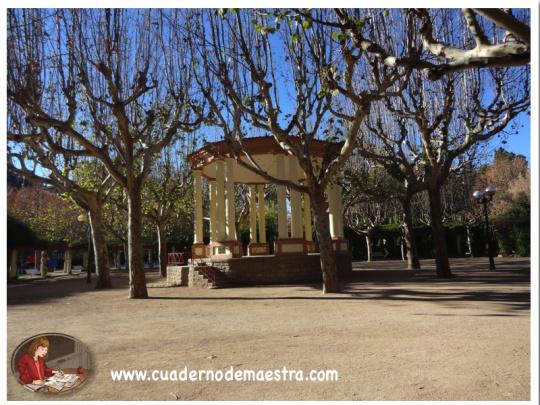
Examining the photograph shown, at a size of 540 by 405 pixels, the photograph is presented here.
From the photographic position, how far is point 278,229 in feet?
58.5

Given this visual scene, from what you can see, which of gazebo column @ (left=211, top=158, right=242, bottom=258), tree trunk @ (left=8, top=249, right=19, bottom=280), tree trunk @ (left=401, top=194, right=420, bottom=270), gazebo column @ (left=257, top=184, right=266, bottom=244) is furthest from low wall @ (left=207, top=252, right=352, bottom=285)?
tree trunk @ (left=8, top=249, right=19, bottom=280)

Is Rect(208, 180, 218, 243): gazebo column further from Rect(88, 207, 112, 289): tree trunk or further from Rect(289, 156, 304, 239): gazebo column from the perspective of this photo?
Rect(88, 207, 112, 289): tree trunk

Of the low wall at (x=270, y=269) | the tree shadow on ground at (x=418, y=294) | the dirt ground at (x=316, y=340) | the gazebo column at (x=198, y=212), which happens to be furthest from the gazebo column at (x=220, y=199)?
the dirt ground at (x=316, y=340)

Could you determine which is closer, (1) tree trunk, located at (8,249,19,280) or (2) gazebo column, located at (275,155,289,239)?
(2) gazebo column, located at (275,155,289,239)

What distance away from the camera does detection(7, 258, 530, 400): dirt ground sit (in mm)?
4430

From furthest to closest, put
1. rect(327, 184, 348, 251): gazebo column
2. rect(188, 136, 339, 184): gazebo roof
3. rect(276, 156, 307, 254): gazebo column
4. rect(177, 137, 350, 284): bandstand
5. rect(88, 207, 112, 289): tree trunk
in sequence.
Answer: rect(327, 184, 348, 251): gazebo column, rect(188, 136, 339, 184): gazebo roof, rect(88, 207, 112, 289): tree trunk, rect(276, 156, 307, 254): gazebo column, rect(177, 137, 350, 284): bandstand

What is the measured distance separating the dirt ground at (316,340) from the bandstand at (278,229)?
3.99m

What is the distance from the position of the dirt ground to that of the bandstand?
399 centimetres

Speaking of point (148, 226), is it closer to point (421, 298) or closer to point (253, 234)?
point (253, 234)

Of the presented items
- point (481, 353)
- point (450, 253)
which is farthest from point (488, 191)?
point (450, 253)

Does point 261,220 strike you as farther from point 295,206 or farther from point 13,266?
point 13,266

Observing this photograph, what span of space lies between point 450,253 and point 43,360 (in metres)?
38.4


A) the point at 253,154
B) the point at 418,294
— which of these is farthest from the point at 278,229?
the point at 418,294

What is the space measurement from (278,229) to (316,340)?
1133 centimetres
